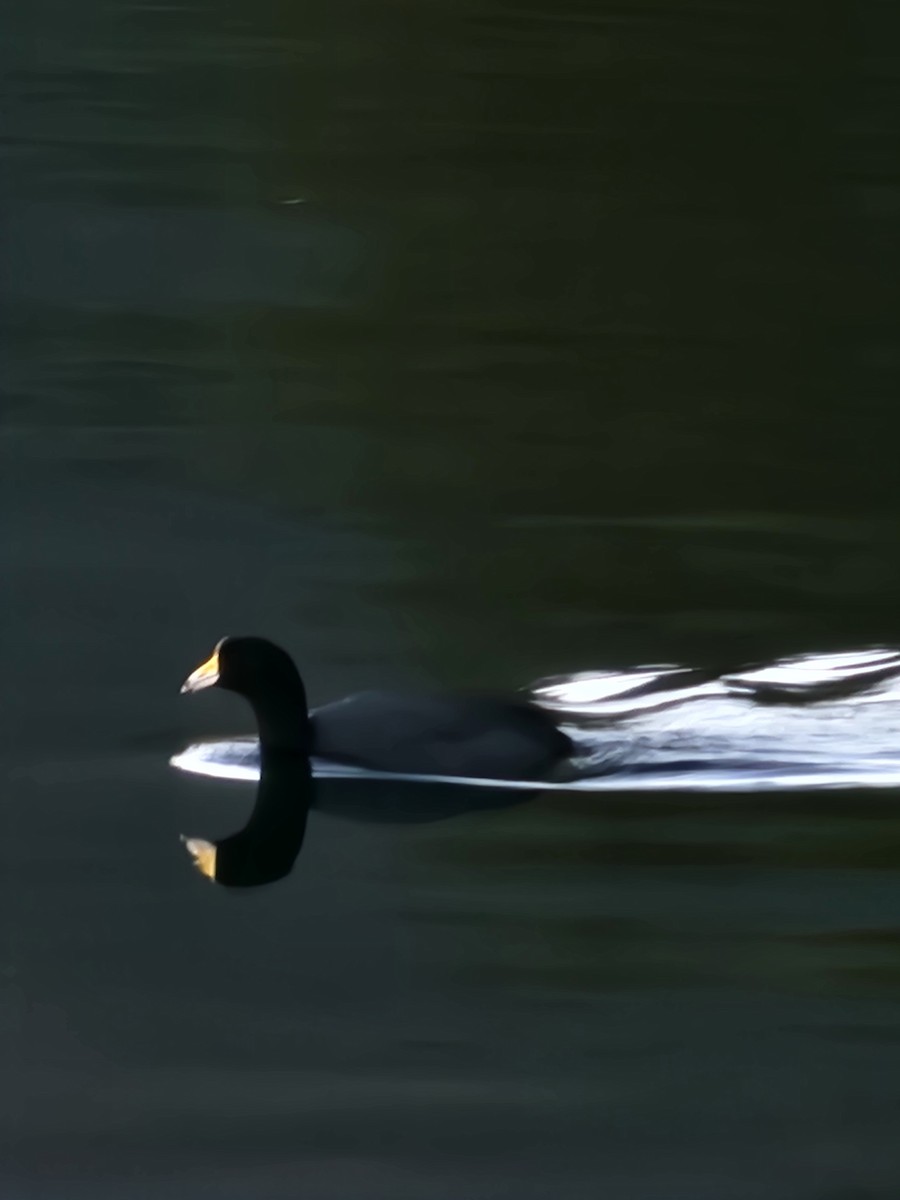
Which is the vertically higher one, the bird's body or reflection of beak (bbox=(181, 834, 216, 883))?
the bird's body

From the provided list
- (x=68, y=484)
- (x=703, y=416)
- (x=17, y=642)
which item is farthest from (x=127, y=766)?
(x=703, y=416)

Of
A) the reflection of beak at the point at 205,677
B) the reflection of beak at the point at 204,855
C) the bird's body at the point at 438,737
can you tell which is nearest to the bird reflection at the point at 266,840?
the reflection of beak at the point at 204,855

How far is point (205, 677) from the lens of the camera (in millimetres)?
4258

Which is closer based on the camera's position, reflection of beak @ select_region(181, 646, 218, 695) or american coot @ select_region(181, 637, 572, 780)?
american coot @ select_region(181, 637, 572, 780)

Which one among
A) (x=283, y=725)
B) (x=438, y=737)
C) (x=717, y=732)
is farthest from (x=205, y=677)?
(x=717, y=732)

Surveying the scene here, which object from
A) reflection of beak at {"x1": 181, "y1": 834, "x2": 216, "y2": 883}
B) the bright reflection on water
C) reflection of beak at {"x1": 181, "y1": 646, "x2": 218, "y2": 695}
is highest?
reflection of beak at {"x1": 181, "y1": 646, "x2": 218, "y2": 695}

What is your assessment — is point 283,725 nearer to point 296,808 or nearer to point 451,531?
point 296,808

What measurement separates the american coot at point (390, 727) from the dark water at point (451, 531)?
0.61 ft

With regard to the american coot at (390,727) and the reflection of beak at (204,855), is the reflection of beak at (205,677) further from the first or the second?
the reflection of beak at (204,855)

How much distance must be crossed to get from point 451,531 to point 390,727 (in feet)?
5.89

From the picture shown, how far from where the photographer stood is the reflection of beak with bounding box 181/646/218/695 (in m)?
4.23

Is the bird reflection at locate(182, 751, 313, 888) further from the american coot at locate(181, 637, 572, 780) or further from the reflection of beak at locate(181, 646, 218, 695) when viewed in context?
the reflection of beak at locate(181, 646, 218, 695)

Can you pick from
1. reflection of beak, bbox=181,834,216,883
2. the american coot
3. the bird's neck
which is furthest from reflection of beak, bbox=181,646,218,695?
reflection of beak, bbox=181,834,216,883

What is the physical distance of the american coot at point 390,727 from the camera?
13.5ft
